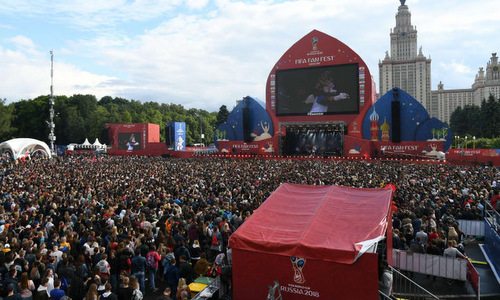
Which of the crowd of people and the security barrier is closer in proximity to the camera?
the crowd of people

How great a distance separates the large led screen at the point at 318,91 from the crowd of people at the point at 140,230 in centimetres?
2283

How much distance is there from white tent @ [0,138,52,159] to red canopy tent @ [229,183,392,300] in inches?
1529

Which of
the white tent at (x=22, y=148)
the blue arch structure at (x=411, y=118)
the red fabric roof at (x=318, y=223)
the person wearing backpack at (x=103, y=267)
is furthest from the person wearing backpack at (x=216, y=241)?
the white tent at (x=22, y=148)

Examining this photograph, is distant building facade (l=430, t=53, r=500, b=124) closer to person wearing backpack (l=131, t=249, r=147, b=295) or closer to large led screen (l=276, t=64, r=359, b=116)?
large led screen (l=276, t=64, r=359, b=116)

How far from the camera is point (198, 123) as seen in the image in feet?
281

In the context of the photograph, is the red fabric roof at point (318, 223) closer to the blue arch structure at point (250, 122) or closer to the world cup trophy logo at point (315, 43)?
the world cup trophy logo at point (315, 43)

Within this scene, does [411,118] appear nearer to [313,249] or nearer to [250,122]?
[250,122]

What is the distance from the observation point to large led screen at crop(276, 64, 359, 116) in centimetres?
4081

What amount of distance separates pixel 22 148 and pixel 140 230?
116 feet

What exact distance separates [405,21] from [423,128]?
133541 millimetres

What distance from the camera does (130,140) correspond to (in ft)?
169

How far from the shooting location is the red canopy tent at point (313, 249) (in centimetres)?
580

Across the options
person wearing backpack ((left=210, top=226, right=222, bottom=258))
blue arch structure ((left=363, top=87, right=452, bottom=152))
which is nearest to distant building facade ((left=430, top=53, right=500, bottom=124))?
blue arch structure ((left=363, top=87, right=452, bottom=152))

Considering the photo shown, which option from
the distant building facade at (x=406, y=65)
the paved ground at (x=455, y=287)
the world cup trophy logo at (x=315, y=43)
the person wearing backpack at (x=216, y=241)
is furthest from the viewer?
the distant building facade at (x=406, y=65)
